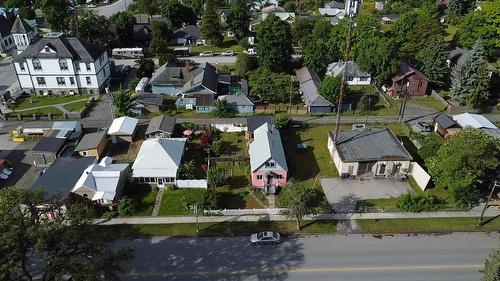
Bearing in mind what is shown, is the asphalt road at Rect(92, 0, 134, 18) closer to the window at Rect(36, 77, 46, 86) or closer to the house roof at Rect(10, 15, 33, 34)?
the house roof at Rect(10, 15, 33, 34)

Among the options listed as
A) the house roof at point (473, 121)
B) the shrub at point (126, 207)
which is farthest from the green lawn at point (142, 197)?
the house roof at point (473, 121)

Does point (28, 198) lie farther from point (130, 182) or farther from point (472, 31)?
point (472, 31)

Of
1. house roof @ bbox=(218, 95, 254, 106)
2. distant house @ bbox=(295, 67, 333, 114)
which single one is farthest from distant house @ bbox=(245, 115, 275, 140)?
distant house @ bbox=(295, 67, 333, 114)

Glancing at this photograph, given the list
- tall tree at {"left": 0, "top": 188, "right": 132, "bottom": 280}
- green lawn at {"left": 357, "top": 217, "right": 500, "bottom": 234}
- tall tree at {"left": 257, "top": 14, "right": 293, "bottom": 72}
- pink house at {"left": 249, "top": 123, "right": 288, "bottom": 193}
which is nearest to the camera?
tall tree at {"left": 0, "top": 188, "right": 132, "bottom": 280}

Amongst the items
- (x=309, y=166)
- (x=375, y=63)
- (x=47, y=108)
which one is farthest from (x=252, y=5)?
(x=309, y=166)

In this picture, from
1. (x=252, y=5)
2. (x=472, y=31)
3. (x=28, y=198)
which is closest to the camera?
(x=28, y=198)

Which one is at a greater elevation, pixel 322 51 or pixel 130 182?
pixel 322 51

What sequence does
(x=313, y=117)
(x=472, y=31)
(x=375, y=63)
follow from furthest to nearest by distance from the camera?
(x=472, y=31) → (x=375, y=63) → (x=313, y=117)
